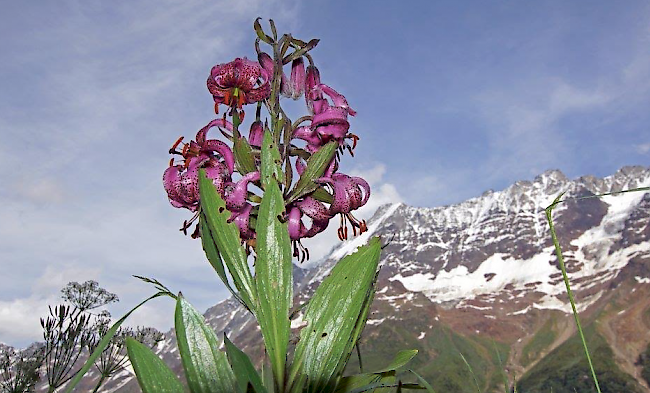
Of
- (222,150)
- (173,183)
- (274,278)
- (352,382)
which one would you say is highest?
(222,150)

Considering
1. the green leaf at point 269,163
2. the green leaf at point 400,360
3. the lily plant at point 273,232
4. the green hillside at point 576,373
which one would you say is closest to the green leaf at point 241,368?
the lily plant at point 273,232

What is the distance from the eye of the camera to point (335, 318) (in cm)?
168

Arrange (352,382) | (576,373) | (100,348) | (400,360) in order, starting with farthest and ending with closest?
(576,373), (400,360), (352,382), (100,348)

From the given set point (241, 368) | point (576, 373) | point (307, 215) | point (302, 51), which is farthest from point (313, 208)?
point (576, 373)

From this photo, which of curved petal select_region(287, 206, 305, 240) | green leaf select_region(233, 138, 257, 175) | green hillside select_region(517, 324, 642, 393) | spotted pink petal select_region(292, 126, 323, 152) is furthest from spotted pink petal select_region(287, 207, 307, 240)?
green hillside select_region(517, 324, 642, 393)

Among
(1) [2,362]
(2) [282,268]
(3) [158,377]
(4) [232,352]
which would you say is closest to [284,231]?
(2) [282,268]

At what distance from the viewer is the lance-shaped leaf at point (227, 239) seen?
1722mm

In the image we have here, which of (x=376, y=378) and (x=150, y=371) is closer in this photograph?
(x=150, y=371)

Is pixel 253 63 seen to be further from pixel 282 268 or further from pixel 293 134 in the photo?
pixel 282 268

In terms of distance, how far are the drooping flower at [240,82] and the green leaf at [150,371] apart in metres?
1.11

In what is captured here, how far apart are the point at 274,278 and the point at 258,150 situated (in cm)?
70

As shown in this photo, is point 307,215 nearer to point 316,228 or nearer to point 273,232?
point 316,228

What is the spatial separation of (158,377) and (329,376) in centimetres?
47

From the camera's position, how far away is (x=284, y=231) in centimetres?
170
